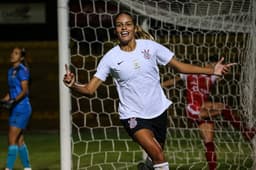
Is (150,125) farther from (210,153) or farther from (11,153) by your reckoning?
(11,153)

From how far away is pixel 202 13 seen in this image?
7.77 m

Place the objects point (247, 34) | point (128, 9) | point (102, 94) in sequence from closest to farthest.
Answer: point (247, 34) → point (128, 9) → point (102, 94)

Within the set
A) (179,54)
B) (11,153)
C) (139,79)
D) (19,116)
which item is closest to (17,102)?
(19,116)

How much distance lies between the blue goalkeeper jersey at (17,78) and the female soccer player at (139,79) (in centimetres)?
219

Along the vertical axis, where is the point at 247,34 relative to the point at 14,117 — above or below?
above

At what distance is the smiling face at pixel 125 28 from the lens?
17.1 feet

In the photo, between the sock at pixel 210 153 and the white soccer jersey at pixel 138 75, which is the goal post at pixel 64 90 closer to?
the white soccer jersey at pixel 138 75

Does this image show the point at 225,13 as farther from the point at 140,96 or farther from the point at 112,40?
the point at 140,96

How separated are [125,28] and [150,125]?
0.79 meters

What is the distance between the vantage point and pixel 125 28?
520cm

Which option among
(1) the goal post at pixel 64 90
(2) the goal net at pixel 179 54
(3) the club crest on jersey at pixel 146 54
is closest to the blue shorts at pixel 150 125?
(3) the club crest on jersey at pixel 146 54

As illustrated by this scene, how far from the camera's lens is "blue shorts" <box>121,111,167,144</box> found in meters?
5.25

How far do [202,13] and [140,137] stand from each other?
294 cm

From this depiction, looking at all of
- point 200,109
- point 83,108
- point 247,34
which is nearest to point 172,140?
point 83,108
